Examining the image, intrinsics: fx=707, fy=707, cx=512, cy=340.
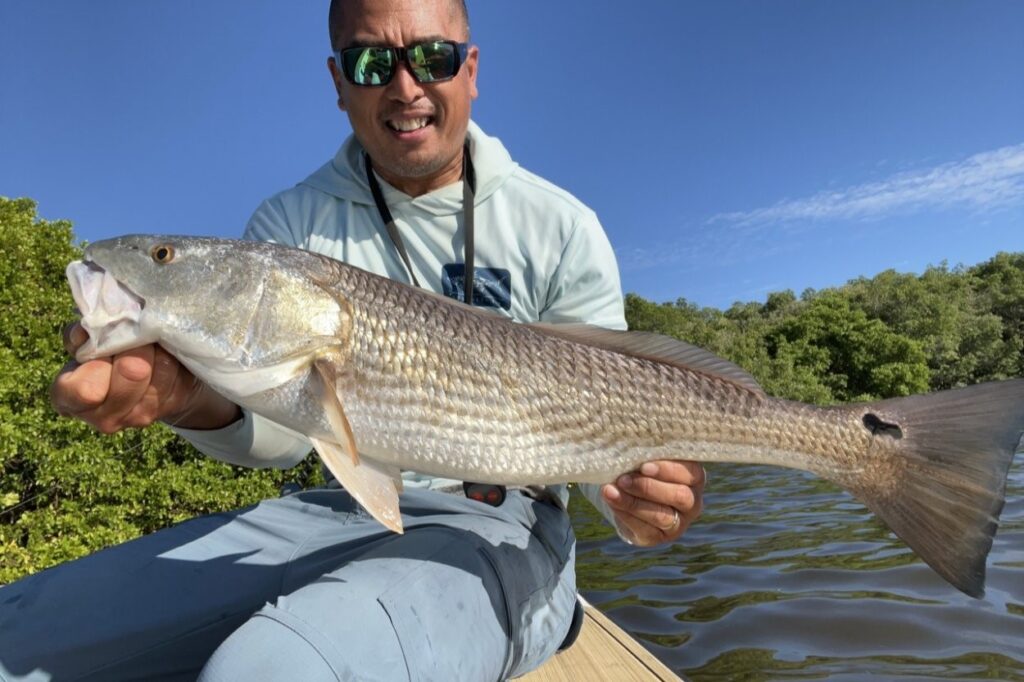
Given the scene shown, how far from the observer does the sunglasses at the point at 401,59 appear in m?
3.23

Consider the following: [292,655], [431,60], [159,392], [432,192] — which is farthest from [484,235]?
[292,655]

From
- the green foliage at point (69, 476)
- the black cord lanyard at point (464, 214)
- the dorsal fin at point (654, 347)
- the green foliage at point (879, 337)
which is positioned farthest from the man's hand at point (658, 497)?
the green foliage at point (879, 337)

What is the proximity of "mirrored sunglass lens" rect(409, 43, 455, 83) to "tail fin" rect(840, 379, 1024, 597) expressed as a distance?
91.0 inches

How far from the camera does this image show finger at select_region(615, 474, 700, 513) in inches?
100.0

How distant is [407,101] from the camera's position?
3260 mm

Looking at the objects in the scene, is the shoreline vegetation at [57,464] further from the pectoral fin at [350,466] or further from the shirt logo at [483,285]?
the pectoral fin at [350,466]

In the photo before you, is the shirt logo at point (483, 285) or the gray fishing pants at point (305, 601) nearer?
the gray fishing pants at point (305, 601)

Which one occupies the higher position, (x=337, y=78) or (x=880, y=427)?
(x=337, y=78)

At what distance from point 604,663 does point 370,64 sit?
304 centimetres

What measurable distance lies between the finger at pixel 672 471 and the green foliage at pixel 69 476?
6520mm

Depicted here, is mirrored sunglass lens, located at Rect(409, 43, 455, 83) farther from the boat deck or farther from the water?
the water

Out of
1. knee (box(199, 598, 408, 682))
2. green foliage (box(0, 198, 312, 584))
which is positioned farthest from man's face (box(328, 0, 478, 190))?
green foliage (box(0, 198, 312, 584))

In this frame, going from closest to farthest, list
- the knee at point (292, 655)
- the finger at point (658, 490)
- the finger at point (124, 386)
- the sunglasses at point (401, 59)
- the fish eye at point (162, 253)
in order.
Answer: the knee at point (292, 655), the finger at point (124, 386), the fish eye at point (162, 253), the finger at point (658, 490), the sunglasses at point (401, 59)

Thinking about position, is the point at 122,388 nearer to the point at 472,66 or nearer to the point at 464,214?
the point at 464,214
